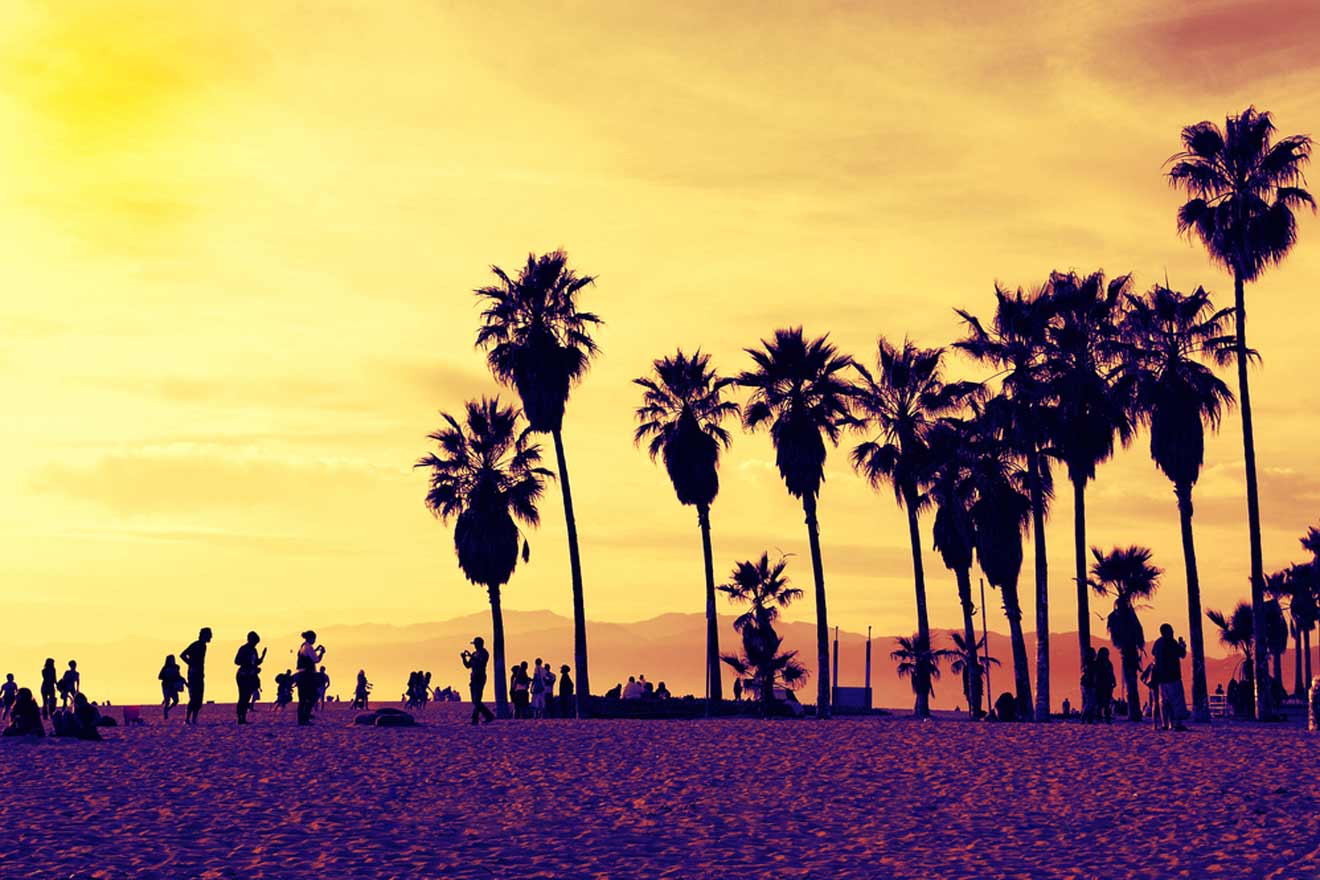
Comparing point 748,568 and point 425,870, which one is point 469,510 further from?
point 425,870

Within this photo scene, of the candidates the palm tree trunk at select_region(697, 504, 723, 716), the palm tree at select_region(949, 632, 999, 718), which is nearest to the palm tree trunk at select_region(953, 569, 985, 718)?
the palm tree at select_region(949, 632, 999, 718)

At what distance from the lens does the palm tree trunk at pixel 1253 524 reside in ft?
144

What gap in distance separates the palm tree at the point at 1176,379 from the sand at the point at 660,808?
15778 mm

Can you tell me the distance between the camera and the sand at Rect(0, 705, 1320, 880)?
52.0 feet

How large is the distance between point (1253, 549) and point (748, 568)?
1686cm

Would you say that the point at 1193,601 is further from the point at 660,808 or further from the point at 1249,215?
the point at 660,808

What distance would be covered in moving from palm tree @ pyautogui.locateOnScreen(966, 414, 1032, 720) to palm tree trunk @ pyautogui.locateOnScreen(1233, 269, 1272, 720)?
626 centimetres

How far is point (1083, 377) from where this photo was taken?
143ft

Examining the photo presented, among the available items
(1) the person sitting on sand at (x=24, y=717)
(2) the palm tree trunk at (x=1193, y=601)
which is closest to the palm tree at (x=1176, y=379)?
(2) the palm tree trunk at (x=1193, y=601)

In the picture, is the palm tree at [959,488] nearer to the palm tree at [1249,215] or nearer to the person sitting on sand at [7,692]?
the palm tree at [1249,215]

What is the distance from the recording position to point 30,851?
15828 mm

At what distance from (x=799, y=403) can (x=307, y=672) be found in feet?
67.2

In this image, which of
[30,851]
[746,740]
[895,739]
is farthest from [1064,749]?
[30,851]

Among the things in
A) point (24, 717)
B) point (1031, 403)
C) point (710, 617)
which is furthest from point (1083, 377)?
point (24, 717)
